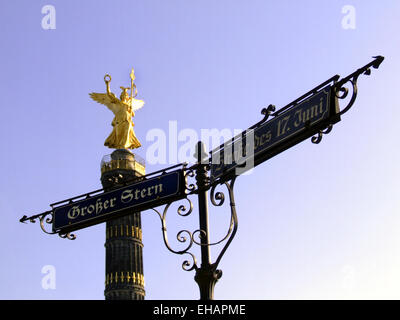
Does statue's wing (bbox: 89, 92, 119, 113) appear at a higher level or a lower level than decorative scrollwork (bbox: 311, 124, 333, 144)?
higher

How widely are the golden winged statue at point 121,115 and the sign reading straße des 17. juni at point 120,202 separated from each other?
35.5 metres

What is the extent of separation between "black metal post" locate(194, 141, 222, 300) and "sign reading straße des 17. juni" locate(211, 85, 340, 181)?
0.57 feet

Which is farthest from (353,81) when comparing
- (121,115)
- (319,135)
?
(121,115)

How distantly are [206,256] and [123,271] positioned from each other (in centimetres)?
3471

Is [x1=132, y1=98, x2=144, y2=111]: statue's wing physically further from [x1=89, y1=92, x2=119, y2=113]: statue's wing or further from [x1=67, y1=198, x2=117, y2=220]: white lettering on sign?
[x1=67, y1=198, x2=117, y2=220]: white lettering on sign

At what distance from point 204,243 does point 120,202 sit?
4.65 ft

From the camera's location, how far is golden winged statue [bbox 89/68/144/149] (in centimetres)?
4553

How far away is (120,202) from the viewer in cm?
980

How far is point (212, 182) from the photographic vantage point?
9.19 m

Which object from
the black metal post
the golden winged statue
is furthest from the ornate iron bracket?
the golden winged statue

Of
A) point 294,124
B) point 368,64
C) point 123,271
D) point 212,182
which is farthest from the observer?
point 123,271

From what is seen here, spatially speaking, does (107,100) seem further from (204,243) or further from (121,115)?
(204,243)
